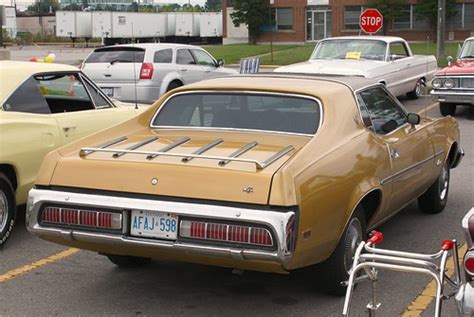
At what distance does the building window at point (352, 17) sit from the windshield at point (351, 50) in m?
37.3

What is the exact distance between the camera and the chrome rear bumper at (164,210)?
13.5ft

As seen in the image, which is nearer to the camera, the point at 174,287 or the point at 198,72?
the point at 174,287

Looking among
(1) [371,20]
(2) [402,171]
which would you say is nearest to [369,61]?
(1) [371,20]

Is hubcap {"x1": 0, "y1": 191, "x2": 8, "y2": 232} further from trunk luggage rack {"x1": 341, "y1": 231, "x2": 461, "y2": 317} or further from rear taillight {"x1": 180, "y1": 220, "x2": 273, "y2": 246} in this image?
trunk luggage rack {"x1": 341, "y1": 231, "x2": 461, "y2": 317}

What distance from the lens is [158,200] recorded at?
439 cm

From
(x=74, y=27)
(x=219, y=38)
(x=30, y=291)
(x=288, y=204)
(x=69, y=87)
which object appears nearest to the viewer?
(x=288, y=204)

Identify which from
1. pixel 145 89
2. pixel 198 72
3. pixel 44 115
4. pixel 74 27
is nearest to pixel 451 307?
pixel 44 115

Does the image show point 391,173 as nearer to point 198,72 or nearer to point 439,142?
point 439,142

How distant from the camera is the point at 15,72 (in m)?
6.77

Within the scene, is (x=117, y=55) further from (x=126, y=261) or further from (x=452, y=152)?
(x=126, y=261)

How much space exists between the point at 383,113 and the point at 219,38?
57866mm

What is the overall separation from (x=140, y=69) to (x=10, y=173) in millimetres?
9186

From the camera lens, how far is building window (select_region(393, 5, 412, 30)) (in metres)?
50.2

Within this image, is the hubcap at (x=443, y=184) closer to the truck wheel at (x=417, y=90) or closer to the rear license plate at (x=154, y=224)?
the rear license plate at (x=154, y=224)
